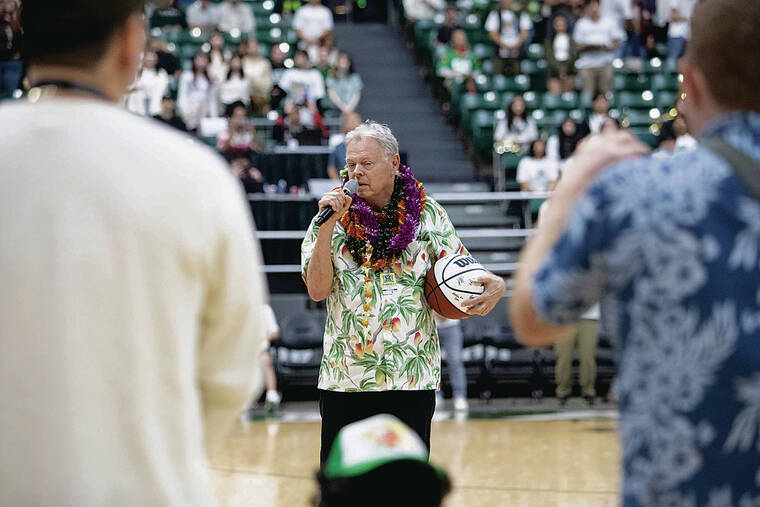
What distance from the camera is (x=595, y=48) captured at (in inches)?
597

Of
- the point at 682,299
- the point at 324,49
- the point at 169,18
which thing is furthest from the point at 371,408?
the point at 169,18

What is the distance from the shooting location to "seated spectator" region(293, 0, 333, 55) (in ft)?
51.9

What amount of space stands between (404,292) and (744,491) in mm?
2424

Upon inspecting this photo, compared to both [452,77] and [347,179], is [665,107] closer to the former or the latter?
[452,77]

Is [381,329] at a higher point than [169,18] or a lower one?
lower

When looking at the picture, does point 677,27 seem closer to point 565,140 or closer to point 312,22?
Answer: point 565,140

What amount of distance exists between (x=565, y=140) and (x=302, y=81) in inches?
151

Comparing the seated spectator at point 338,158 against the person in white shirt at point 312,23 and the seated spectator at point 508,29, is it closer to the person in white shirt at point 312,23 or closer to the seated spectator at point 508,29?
the person in white shirt at point 312,23

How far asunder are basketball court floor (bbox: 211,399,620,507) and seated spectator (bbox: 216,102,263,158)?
3.50 metres

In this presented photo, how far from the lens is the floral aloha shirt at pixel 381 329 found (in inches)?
159

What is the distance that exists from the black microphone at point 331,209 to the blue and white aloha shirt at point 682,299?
2.26 metres

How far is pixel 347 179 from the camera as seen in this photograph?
432 cm

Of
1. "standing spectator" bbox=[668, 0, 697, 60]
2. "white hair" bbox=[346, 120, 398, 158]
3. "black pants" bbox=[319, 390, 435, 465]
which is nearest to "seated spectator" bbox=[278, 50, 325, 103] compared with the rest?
"standing spectator" bbox=[668, 0, 697, 60]

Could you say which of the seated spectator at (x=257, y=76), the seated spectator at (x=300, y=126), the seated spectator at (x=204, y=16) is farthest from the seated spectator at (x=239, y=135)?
the seated spectator at (x=204, y=16)
